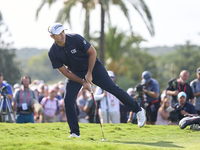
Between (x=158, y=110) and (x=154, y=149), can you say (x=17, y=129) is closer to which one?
(x=154, y=149)

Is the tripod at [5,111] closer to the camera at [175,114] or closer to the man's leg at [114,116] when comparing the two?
the man's leg at [114,116]

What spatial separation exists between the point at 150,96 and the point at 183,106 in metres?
1.25

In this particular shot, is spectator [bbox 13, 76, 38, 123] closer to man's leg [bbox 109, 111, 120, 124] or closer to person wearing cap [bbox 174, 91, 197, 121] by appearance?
man's leg [bbox 109, 111, 120, 124]

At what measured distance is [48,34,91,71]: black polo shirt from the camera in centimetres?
726

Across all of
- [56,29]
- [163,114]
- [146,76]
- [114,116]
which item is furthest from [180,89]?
[56,29]

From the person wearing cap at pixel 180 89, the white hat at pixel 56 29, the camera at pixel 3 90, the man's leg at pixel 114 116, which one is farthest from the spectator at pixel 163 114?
the white hat at pixel 56 29

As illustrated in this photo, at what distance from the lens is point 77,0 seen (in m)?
21.6

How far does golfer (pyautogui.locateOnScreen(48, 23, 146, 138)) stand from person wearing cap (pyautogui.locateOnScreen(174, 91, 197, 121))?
3981 millimetres

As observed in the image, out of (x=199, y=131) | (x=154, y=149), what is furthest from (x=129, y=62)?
(x=154, y=149)

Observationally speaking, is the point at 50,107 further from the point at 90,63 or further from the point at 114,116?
the point at 90,63

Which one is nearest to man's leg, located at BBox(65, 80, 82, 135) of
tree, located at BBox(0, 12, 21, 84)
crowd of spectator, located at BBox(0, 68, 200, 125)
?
crowd of spectator, located at BBox(0, 68, 200, 125)

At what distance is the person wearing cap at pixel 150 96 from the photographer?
39.8ft

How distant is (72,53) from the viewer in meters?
7.28

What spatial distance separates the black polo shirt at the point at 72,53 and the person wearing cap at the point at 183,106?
482 centimetres
